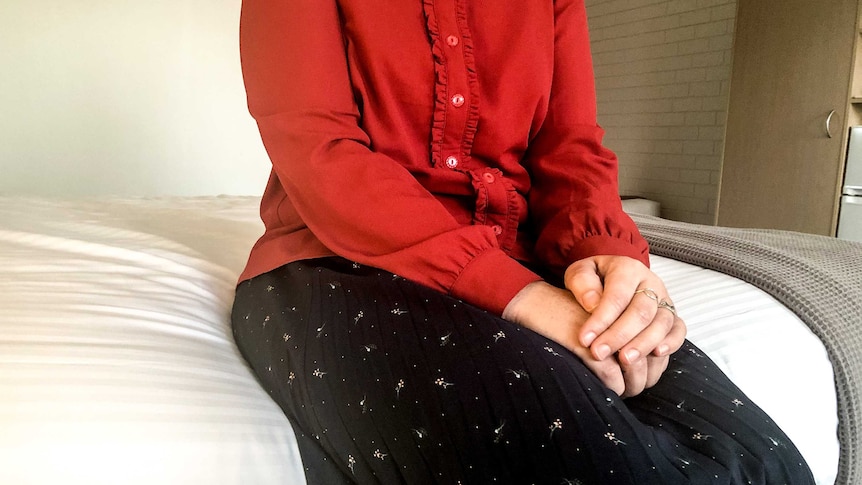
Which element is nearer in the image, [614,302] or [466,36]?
[614,302]

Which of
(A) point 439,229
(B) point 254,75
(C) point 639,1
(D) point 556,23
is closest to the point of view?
(A) point 439,229

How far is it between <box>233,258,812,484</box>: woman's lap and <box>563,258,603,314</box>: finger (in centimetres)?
6

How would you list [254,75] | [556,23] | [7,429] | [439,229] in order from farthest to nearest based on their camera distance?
[556,23] < [254,75] < [439,229] < [7,429]

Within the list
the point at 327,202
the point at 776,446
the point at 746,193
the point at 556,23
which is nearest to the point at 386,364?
the point at 327,202

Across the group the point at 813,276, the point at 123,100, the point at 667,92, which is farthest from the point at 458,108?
the point at 667,92

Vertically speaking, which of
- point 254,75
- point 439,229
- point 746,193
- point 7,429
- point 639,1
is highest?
point 639,1

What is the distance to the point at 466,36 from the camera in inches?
29.6

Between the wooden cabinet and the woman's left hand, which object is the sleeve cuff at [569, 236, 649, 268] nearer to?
the woman's left hand

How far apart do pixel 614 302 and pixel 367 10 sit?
1.48 feet

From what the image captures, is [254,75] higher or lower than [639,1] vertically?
lower

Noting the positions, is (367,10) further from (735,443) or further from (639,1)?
(639,1)

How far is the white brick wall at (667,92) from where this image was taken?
120 inches

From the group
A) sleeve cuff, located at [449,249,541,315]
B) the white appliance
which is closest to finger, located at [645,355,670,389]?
sleeve cuff, located at [449,249,541,315]

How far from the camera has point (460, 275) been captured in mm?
581
